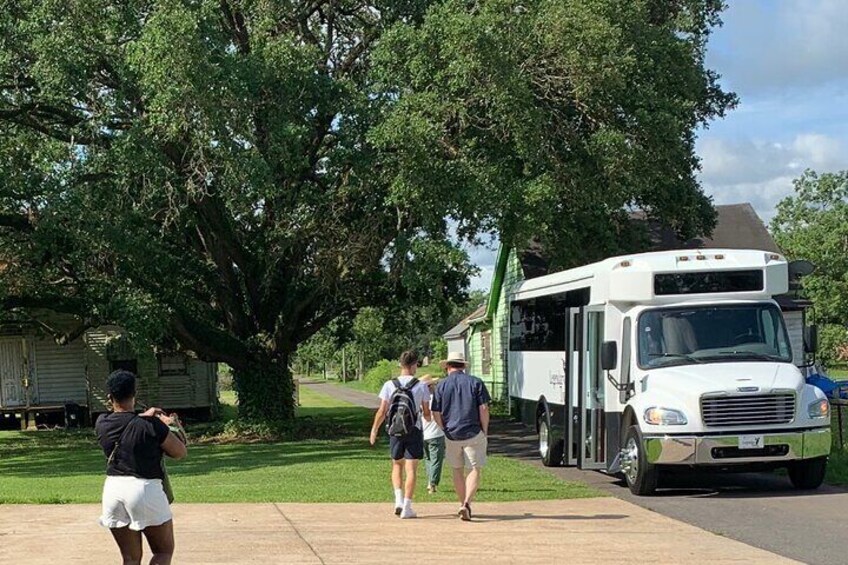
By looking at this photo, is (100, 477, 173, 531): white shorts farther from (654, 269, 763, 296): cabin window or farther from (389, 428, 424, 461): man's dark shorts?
(654, 269, 763, 296): cabin window

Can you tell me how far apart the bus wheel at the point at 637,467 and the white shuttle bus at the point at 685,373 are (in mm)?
16

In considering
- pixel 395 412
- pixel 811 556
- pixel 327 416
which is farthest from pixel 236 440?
pixel 811 556

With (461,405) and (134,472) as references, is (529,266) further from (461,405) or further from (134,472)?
(134,472)

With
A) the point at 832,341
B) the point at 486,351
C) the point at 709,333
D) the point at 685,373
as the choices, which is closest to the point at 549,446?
the point at 709,333

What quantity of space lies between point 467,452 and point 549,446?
6464 mm

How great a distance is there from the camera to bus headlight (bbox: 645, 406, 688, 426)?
43.2ft

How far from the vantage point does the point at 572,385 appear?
15977mm

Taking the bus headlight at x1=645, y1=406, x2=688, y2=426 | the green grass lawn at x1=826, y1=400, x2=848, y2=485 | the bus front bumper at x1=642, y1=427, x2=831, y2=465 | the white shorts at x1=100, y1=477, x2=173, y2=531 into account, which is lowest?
the green grass lawn at x1=826, y1=400, x2=848, y2=485

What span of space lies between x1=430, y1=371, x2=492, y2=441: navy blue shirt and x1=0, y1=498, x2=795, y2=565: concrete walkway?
3.22 feet

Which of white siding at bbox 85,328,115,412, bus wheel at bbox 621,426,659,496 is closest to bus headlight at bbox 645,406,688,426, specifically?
bus wheel at bbox 621,426,659,496

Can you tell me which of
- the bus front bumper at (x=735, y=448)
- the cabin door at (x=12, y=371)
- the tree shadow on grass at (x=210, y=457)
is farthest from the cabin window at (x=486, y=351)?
the bus front bumper at (x=735, y=448)

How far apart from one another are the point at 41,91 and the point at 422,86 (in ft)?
23.8

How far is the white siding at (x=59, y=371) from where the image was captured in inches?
1366

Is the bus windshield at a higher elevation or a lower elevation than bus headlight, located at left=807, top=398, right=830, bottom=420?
higher
